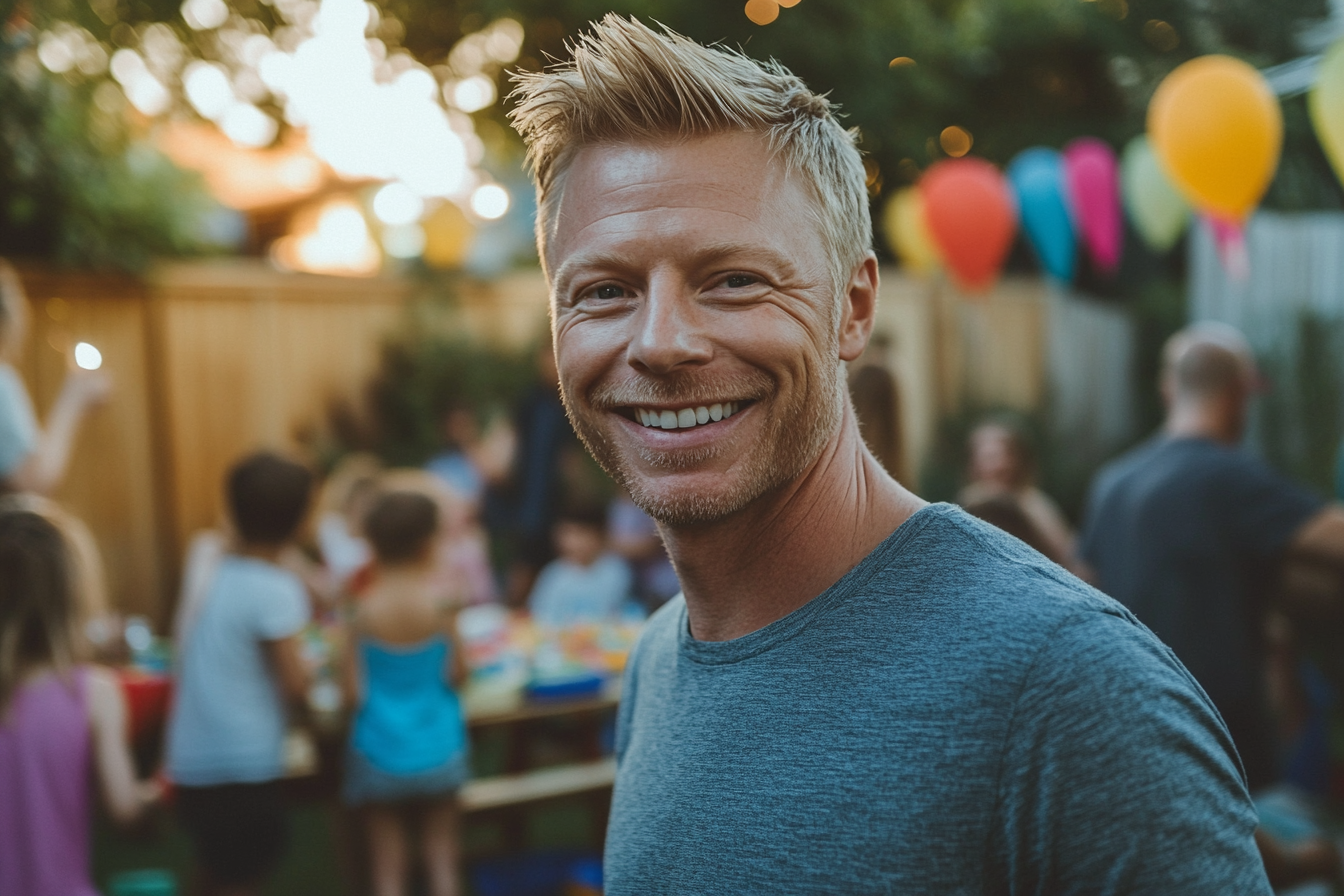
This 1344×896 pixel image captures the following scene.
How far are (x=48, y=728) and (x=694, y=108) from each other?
2277 mm

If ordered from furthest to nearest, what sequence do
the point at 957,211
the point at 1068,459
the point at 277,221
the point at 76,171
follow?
the point at 277,221, the point at 1068,459, the point at 76,171, the point at 957,211

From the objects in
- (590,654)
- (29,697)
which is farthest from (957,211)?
(29,697)

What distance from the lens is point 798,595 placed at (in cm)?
101

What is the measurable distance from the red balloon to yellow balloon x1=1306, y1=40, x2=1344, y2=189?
1.71 meters

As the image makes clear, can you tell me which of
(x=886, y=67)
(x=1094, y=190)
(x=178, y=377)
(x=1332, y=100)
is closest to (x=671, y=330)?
(x=1332, y=100)

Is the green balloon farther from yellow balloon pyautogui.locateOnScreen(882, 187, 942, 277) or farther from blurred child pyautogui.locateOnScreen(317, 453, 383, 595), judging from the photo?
blurred child pyautogui.locateOnScreen(317, 453, 383, 595)

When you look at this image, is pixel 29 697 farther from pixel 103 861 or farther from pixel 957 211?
pixel 957 211

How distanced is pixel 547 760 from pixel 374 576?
1714 mm

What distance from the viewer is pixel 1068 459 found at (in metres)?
10.0

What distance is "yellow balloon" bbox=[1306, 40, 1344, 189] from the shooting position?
3.45 m

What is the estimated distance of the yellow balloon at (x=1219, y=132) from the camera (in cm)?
392

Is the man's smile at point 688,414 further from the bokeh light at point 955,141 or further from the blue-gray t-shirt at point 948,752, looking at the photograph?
the bokeh light at point 955,141

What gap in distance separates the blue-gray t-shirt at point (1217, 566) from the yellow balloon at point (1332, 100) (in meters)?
1.20

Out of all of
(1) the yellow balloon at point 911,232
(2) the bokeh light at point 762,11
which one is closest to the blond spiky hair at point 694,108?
(1) the yellow balloon at point 911,232
